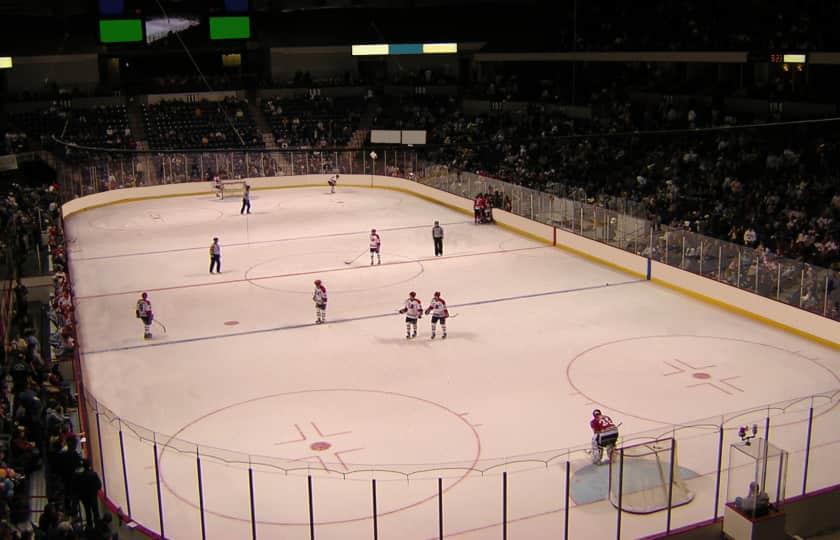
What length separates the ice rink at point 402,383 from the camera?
10336 millimetres

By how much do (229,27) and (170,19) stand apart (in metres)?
3.00

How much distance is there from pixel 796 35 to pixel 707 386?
18552 millimetres

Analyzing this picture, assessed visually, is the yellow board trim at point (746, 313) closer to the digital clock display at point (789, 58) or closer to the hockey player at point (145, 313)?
the digital clock display at point (789, 58)

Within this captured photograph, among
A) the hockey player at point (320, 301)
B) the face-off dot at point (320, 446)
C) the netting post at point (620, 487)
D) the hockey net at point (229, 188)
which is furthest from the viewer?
the hockey net at point (229, 188)

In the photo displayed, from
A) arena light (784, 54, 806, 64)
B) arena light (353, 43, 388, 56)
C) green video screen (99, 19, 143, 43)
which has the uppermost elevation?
green video screen (99, 19, 143, 43)

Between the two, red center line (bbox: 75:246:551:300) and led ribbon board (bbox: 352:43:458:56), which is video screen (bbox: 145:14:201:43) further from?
red center line (bbox: 75:246:551:300)

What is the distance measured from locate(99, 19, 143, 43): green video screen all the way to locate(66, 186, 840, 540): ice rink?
13418 mm

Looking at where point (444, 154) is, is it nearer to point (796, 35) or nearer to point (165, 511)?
point (796, 35)

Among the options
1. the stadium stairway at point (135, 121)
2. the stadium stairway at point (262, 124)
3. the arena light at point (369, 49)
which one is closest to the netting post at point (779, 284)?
the arena light at point (369, 49)

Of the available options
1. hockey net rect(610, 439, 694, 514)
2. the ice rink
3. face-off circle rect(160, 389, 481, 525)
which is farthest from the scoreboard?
hockey net rect(610, 439, 694, 514)

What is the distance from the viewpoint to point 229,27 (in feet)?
129

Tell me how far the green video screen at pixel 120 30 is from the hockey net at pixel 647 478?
110ft

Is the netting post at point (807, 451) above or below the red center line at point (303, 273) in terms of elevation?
above

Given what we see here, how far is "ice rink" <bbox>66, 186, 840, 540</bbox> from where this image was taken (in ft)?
33.9
